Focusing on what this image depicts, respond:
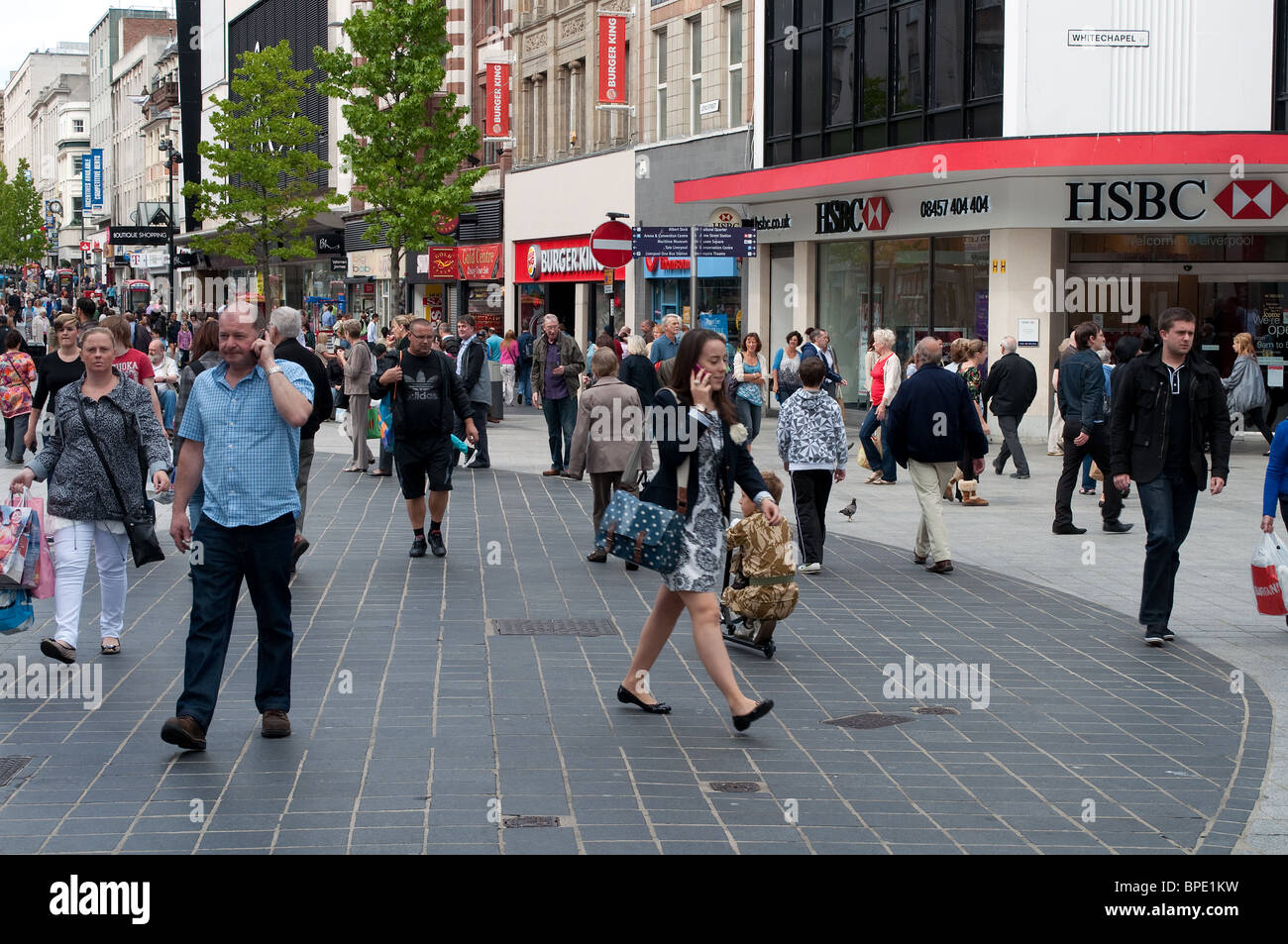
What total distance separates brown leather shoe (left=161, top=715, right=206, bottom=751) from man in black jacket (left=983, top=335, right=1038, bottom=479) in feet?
45.0

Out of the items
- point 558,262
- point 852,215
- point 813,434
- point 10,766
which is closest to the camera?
point 10,766

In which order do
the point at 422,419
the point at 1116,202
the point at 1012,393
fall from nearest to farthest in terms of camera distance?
the point at 422,419
the point at 1012,393
the point at 1116,202

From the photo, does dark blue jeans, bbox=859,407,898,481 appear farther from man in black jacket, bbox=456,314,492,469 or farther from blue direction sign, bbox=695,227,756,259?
man in black jacket, bbox=456,314,492,469

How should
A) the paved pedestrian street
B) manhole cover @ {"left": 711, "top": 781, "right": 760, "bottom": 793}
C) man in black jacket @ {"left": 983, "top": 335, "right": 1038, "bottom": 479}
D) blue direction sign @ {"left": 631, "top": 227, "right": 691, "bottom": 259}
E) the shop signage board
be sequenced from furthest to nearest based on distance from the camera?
the shop signage board
man in black jacket @ {"left": 983, "top": 335, "right": 1038, "bottom": 479}
blue direction sign @ {"left": 631, "top": 227, "right": 691, "bottom": 259}
manhole cover @ {"left": 711, "top": 781, "right": 760, "bottom": 793}
the paved pedestrian street

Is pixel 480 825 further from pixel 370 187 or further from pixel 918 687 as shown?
pixel 370 187

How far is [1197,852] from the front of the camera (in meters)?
5.44

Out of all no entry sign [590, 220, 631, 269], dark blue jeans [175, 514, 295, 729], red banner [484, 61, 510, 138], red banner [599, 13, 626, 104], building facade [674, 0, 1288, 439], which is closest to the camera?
dark blue jeans [175, 514, 295, 729]

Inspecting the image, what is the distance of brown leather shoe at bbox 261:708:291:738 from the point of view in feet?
22.6

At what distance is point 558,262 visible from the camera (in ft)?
131

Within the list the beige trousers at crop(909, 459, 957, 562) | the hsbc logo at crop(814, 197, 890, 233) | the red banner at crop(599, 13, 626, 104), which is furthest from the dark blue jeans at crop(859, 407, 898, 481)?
the red banner at crop(599, 13, 626, 104)

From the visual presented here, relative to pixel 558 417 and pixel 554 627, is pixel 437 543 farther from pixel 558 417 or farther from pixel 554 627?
pixel 558 417

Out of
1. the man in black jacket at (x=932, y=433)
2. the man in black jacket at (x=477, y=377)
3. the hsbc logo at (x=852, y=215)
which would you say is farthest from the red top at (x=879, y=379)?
the hsbc logo at (x=852, y=215)

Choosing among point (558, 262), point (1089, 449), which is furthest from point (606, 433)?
point (558, 262)

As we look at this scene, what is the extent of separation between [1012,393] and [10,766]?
1429 centimetres
